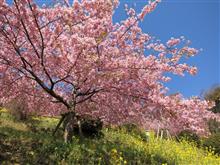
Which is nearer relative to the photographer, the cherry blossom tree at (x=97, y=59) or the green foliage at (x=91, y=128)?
the cherry blossom tree at (x=97, y=59)

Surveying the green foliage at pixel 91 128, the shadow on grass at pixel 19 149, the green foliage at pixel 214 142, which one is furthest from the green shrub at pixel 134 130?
the shadow on grass at pixel 19 149

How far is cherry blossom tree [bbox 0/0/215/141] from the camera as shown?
6750 mm

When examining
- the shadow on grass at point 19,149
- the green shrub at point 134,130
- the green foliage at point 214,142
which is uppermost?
the green shrub at point 134,130

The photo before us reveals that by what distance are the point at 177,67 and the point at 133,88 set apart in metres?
1.22

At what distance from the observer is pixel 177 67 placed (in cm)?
742

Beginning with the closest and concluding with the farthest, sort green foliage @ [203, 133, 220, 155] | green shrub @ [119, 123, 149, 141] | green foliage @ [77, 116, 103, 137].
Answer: green foliage @ [77, 116, 103, 137] → green foliage @ [203, 133, 220, 155] → green shrub @ [119, 123, 149, 141]

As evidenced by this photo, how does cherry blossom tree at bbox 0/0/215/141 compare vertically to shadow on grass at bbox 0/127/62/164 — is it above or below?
above

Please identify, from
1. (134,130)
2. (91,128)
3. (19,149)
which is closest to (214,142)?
(134,130)

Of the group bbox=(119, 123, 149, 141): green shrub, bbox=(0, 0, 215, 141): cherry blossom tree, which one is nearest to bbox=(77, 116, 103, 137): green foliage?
bbox=(119, 123, 149, 141): green shrub

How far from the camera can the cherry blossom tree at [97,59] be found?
22.1ft

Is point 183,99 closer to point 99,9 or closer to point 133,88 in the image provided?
point 133,88

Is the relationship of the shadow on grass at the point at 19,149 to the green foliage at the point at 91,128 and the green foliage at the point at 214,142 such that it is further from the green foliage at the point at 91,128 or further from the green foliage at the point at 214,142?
the green foliage at the point at 214,142

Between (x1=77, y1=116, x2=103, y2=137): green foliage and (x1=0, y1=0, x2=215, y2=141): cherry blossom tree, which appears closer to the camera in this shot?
(x1=0, y1=0, x2=215, y2=141): cherry blossom tree

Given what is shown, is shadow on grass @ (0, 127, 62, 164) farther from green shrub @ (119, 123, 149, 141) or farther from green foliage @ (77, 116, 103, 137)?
green shrub @ (119, 123, 149, 141)
